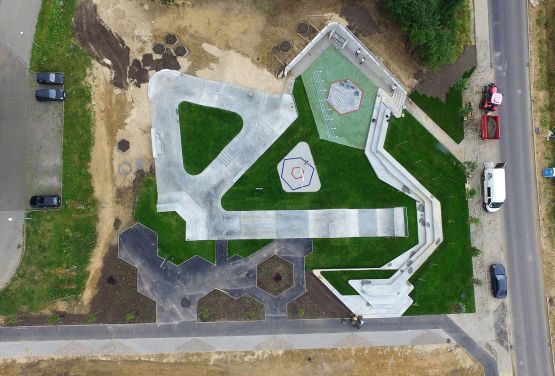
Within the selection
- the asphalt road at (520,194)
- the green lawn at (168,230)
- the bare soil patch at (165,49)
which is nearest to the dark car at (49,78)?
the bare soil patch at (165,49)

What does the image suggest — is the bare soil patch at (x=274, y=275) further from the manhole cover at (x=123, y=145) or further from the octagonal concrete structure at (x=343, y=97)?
the manhole cover at (x=123, y=145)

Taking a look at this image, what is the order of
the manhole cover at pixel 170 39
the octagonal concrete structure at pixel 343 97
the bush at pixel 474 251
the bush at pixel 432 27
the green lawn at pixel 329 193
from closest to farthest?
the bush at pixel 432 27
the green lawn at pixel 329 193
the bush at pixel 474 251
the manhole cover at pixel 170 39
the octagonal concrete structure at pixel 343 97

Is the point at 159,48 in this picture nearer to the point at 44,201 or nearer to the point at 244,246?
the point at 44,201

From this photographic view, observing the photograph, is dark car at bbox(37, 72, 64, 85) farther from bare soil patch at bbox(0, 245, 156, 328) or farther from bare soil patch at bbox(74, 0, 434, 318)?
bare soil patch at bbox(0, 245, 156, 328)

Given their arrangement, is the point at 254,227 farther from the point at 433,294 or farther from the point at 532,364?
the point at 532,364

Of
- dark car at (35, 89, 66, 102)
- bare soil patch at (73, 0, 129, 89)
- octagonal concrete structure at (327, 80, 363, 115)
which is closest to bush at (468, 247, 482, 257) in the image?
octagonal concrete structure at (327, 80, 363, 115)

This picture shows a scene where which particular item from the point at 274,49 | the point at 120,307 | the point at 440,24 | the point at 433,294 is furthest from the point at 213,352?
the point at 440,24
